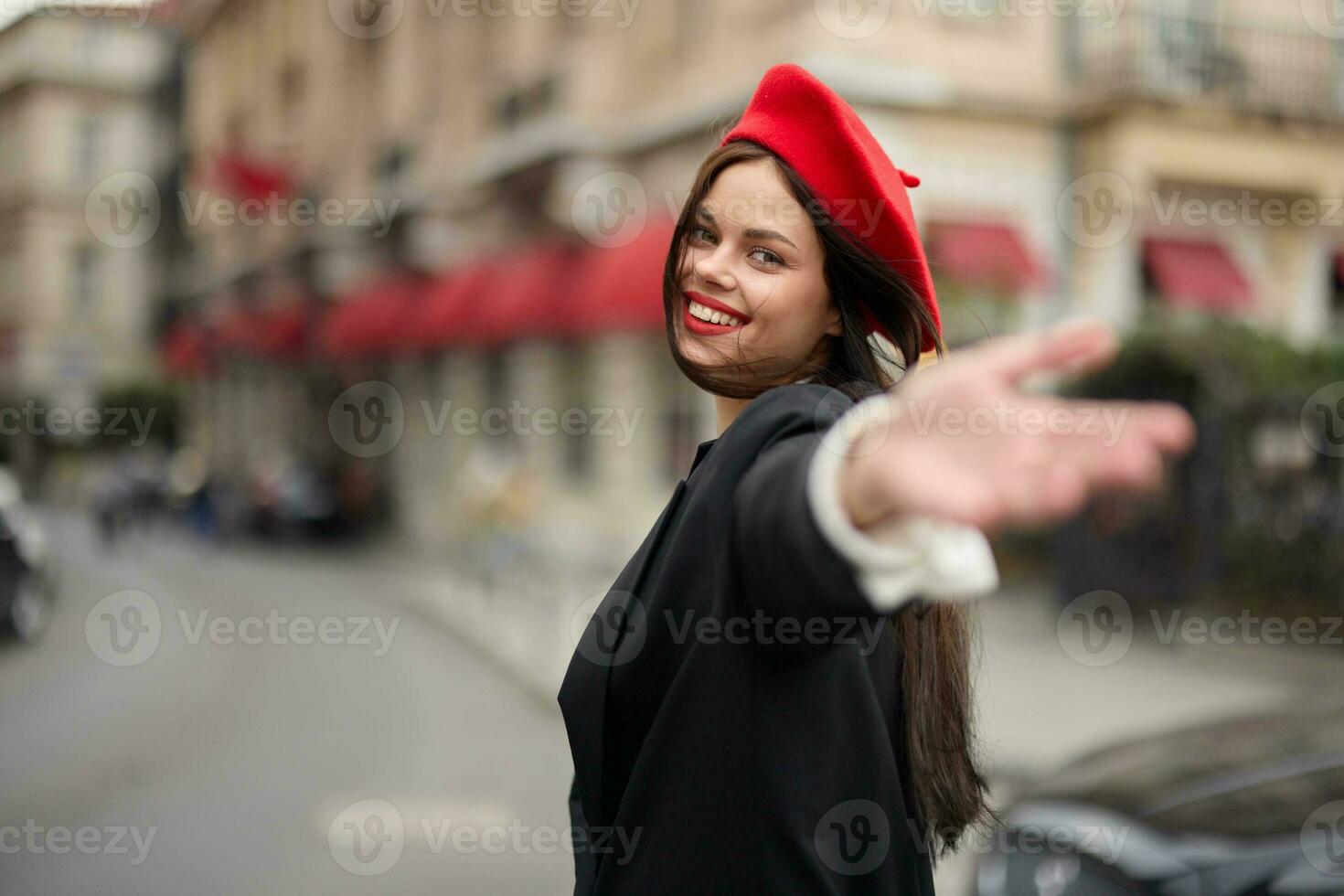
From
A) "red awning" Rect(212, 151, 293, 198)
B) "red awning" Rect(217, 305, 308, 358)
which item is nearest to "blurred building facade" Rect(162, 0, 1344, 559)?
"red awning" Rect(217, 305, 308, 358)

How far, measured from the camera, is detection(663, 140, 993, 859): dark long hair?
1.48 meters

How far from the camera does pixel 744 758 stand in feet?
4.22

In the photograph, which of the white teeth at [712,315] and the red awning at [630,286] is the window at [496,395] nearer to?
the red awning at [630,286]

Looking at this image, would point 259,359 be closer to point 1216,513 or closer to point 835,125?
point 1216,513

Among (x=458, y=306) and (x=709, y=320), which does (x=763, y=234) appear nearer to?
(x=709, y=320)

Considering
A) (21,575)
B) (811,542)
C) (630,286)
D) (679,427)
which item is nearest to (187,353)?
(679,427)

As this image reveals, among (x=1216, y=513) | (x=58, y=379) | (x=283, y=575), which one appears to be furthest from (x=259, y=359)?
(x=1216, y=513)

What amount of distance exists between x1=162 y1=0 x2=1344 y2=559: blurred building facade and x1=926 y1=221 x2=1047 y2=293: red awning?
40 millimetres

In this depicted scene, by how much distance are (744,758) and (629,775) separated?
9.1 inches

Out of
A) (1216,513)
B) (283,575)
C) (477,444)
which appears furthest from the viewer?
(477,444)

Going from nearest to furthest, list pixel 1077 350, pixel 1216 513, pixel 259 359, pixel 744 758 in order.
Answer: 1. pixel 1077 350
2. pixel 744 758
3. pixel 1216 513
4. pixel 259 359

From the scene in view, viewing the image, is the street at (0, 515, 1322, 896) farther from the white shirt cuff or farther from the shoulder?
the white shirt cuff

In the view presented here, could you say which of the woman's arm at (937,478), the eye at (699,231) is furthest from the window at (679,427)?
the woman's arm at (937,478)

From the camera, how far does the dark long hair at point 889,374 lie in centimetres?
148
